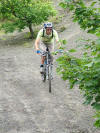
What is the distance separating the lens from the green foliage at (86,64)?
2.86m

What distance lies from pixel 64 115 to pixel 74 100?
3.94ft

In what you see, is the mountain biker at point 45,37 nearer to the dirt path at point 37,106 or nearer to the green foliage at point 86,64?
the dirt path at point 37,106

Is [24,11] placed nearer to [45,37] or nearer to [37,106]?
[45,37]

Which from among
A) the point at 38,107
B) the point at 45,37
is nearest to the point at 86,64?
the point at 38,107

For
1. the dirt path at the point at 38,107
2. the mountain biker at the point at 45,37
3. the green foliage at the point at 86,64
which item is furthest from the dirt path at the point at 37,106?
the green foliage at the point at 86,64

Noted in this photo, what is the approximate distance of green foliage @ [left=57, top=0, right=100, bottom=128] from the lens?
2863 millimetres

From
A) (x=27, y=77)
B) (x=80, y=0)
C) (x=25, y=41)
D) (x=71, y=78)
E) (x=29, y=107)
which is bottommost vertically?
(x=25, y=41)

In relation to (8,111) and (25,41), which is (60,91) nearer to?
(8,111)

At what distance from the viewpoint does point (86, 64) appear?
8.80ft

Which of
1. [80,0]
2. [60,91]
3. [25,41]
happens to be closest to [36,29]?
[25,41]

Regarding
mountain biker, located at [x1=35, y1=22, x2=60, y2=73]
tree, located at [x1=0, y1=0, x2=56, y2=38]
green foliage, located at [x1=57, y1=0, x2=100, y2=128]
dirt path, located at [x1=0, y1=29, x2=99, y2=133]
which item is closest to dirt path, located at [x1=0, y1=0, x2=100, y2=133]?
dirt path, located at [x1=0, y1=29, x2=99, y2=133]

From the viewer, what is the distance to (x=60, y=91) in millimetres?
8367

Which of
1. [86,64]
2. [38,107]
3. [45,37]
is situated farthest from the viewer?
[45,37]

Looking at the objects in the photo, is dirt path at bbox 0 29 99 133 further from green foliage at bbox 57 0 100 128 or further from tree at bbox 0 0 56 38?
tree at bbox 0 0 56 38
